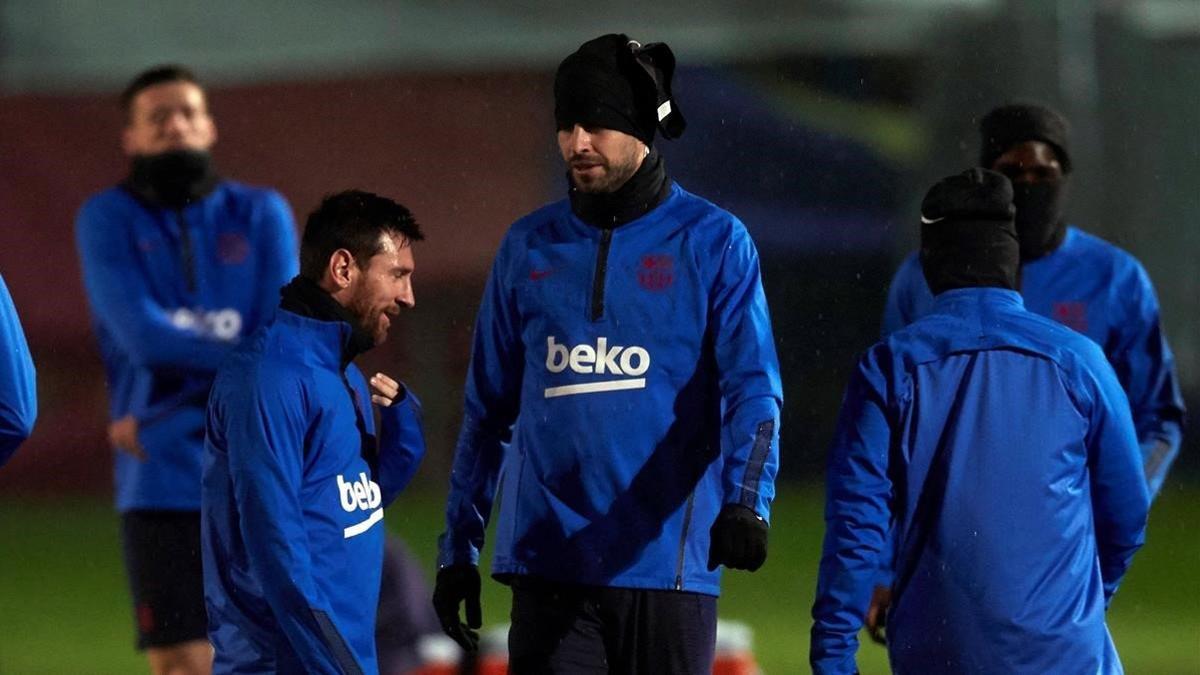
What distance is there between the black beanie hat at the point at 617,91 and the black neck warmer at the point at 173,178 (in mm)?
1835

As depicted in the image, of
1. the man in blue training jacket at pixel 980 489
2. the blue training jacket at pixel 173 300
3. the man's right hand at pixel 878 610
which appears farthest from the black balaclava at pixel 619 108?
the blue training jacket at pixel 173 300

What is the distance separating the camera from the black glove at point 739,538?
12.6ft

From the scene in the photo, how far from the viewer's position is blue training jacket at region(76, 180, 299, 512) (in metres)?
5.67

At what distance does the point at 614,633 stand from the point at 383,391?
67 centimetres

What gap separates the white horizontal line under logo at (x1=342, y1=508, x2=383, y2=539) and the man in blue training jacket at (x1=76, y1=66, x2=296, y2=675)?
164 cm

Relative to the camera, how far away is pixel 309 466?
3965 millimetres

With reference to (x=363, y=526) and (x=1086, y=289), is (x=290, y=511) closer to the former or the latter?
(x=363, y=526)

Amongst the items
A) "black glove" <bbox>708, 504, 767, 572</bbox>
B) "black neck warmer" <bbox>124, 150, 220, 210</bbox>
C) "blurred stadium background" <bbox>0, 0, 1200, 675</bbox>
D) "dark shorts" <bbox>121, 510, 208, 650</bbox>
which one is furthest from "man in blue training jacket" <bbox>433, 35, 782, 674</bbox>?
"blurred stadium background" <bbox>0, 0, 1200, 675</bbox>

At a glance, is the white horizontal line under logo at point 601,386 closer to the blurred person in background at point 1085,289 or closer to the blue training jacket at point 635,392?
the blue training jacket at point 635,392

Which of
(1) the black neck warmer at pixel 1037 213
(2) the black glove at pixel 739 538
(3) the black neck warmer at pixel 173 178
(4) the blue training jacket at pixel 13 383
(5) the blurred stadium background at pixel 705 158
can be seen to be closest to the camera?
(4) the blue training jacket at pixel 13 383

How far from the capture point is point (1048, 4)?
1340cm

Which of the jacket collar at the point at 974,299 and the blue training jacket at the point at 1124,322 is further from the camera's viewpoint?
the blue training jacket at the point at 1124,322

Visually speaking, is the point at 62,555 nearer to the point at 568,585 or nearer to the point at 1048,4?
the point at 1048,4

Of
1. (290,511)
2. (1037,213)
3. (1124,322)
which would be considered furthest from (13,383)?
A: (1124,322)
